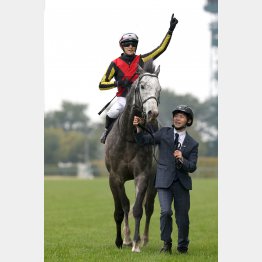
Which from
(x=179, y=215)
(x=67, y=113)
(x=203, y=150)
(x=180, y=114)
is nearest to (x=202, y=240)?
(x=179, y=215)

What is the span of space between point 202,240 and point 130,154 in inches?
108

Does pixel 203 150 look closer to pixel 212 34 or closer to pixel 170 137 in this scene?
pixel 212 34

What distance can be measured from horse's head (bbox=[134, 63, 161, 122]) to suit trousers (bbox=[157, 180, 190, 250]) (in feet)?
3.58

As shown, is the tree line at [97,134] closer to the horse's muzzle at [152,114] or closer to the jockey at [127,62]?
the jockey at [127,62]

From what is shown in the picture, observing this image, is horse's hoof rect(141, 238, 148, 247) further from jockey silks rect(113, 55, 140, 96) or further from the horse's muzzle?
the horse's muzzle

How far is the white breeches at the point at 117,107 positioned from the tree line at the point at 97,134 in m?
56.1

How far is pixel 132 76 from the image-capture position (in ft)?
33.8

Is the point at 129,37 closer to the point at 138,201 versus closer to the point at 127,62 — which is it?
the point at 127,62

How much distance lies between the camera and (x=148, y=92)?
30.1 feet

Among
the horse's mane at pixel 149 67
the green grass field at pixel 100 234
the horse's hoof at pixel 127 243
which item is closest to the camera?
the green grass field at pixel 100 234

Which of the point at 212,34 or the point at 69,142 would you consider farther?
the point at 69,142

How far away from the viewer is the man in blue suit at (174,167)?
9.66 m

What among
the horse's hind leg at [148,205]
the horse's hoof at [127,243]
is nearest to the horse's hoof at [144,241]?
the horse's hind leg at [148,205]

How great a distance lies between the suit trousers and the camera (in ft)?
31.8
